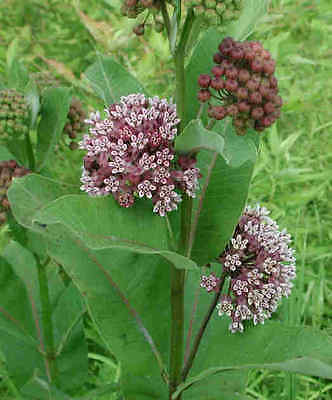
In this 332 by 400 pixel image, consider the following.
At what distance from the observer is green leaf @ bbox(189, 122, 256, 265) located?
116 centimetres

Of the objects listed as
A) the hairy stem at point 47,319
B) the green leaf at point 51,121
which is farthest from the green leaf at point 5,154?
the hairy stem at point 47,319

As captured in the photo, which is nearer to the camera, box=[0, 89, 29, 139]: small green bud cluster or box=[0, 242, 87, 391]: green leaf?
box=[0, 89, 29, 139]: small green bud cluster

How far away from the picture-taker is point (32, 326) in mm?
1664

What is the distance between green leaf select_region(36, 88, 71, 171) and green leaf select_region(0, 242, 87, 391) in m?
0.38

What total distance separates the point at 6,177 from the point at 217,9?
2.18ft

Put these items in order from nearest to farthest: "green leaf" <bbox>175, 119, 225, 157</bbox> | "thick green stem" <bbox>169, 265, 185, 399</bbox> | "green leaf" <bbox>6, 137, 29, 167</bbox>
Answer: "green leaf" <bbox>175, 119, 225, 157</bbox>, "thick green stem" <bbox>169, 265, 185, 399</bbox>, "green leaf" <bbox>6, 137, 29, 167</bbox>

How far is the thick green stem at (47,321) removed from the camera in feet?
5.01

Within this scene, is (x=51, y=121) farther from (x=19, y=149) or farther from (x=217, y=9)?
(x=217, y=9)

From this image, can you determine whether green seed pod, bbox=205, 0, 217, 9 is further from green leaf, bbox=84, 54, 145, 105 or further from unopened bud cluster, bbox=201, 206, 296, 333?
unopened bud cluster, bbox=201, 206, 296, 333

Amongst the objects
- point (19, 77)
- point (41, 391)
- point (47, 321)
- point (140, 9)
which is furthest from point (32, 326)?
point (140, 9)

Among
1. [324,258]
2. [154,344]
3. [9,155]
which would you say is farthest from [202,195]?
[324,258]

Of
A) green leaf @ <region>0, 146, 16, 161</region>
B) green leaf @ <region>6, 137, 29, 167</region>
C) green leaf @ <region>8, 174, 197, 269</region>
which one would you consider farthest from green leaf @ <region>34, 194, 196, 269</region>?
green leaf @ <region>0, 146, 16, 161</region>

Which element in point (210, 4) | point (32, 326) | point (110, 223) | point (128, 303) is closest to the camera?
point (210, 4)

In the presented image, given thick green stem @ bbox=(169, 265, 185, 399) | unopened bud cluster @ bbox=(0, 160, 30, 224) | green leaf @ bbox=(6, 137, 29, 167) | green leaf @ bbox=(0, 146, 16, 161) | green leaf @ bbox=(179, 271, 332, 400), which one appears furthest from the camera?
green leaf @ bbox=(0, 146, 16, 161)
